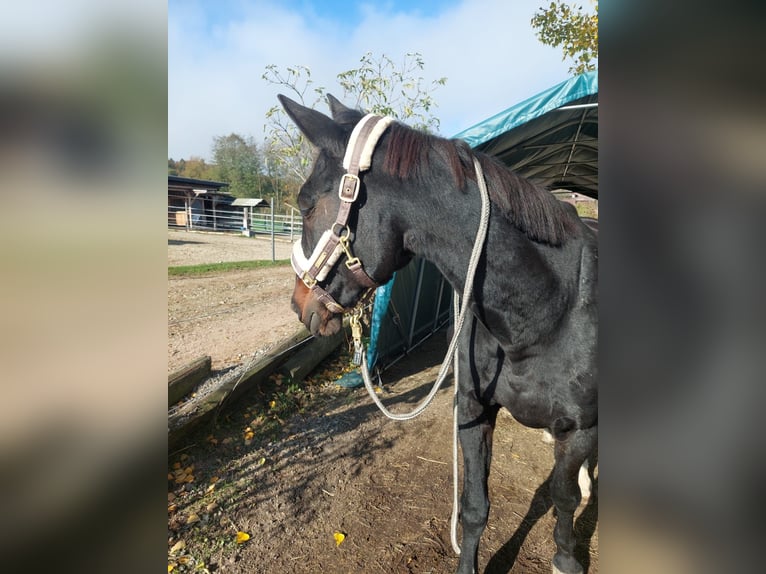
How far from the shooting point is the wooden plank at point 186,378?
13.4ft

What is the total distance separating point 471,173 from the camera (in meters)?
1.62

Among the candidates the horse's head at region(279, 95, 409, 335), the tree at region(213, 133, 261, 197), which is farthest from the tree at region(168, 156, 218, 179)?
the horse's head at region(279, 95, 409, 335)

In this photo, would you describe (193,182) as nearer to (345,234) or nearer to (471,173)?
(345,234)

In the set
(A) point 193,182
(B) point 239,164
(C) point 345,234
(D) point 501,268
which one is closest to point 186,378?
(C) point 345,234

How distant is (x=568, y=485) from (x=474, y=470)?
485mm

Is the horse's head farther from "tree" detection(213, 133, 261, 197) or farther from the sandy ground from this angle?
"tree" detection(213, 133, 261, 197)

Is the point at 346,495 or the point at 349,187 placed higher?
the point at 349,187

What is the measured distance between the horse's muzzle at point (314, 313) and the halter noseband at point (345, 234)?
0.05 m

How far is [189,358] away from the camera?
217 inches

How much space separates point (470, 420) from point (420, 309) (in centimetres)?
496
